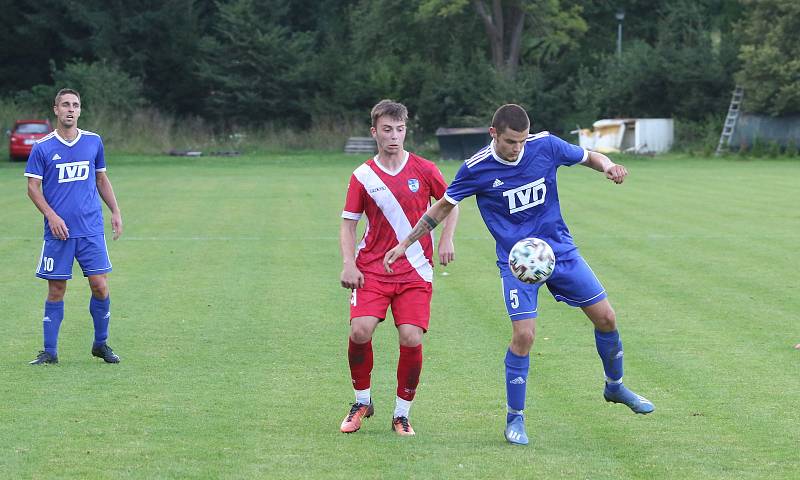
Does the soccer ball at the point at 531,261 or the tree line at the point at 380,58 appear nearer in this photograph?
the soccer ball at the point at 531,261

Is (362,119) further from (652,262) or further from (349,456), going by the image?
(349,456)

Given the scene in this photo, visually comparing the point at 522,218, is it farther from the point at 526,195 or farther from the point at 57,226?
the point at 57,226

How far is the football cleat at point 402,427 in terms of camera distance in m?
7.04

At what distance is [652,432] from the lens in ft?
23.2

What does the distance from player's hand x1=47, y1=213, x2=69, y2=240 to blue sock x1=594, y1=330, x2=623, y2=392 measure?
13.5ft

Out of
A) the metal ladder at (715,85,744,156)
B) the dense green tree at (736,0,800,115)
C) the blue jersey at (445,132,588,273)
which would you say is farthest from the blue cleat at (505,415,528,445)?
the metal ladder at (715,85,744,156)

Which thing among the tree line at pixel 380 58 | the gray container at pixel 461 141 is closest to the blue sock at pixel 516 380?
the gray container at pixel 461 141

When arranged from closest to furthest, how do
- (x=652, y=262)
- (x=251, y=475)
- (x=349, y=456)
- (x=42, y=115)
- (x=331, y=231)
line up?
(x=251, y=475)
(x=349, y=456)
(x=652, y=262)
(x=331, y=231)
(x=42, y=115)

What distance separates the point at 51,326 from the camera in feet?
30.8

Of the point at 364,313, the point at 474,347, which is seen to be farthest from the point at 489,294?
the point at 364,313

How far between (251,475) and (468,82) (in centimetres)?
5337

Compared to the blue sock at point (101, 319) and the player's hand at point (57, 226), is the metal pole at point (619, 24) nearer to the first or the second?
the blue sock at point (101, 319)

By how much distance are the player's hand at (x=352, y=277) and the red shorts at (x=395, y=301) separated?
99mm

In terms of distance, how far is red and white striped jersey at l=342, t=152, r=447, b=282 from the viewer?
7.16m
